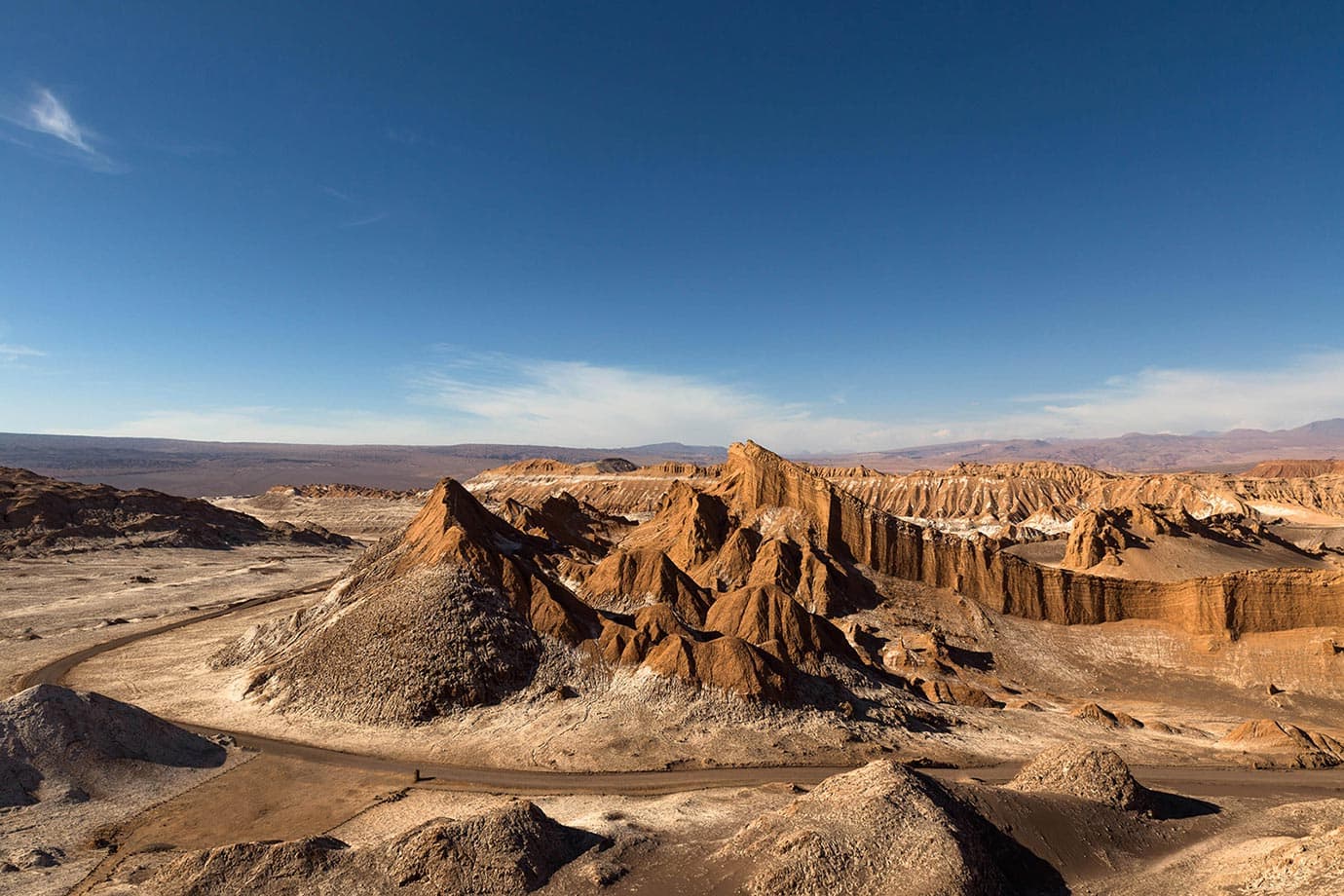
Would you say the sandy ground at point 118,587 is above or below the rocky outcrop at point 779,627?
below

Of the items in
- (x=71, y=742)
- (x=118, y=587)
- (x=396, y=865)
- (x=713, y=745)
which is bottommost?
(x=118, y=587)

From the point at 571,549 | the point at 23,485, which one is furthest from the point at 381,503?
the point at 571,549

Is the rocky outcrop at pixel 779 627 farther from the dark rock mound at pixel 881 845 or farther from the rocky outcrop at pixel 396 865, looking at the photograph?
the rocky outcrop at pixel 396 865

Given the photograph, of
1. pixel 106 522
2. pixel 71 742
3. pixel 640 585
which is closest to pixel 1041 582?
pixel 640 585

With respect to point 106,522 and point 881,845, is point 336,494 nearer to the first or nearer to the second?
point 106,522

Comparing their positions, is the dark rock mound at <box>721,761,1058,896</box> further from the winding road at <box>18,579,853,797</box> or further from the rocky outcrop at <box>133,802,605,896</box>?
the winding road at <box>18,579,853,797</box>

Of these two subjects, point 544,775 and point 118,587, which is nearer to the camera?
point 544,775

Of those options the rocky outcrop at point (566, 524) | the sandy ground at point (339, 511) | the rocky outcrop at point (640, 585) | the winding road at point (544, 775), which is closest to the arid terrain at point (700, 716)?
the winding road at point (544, 775)
